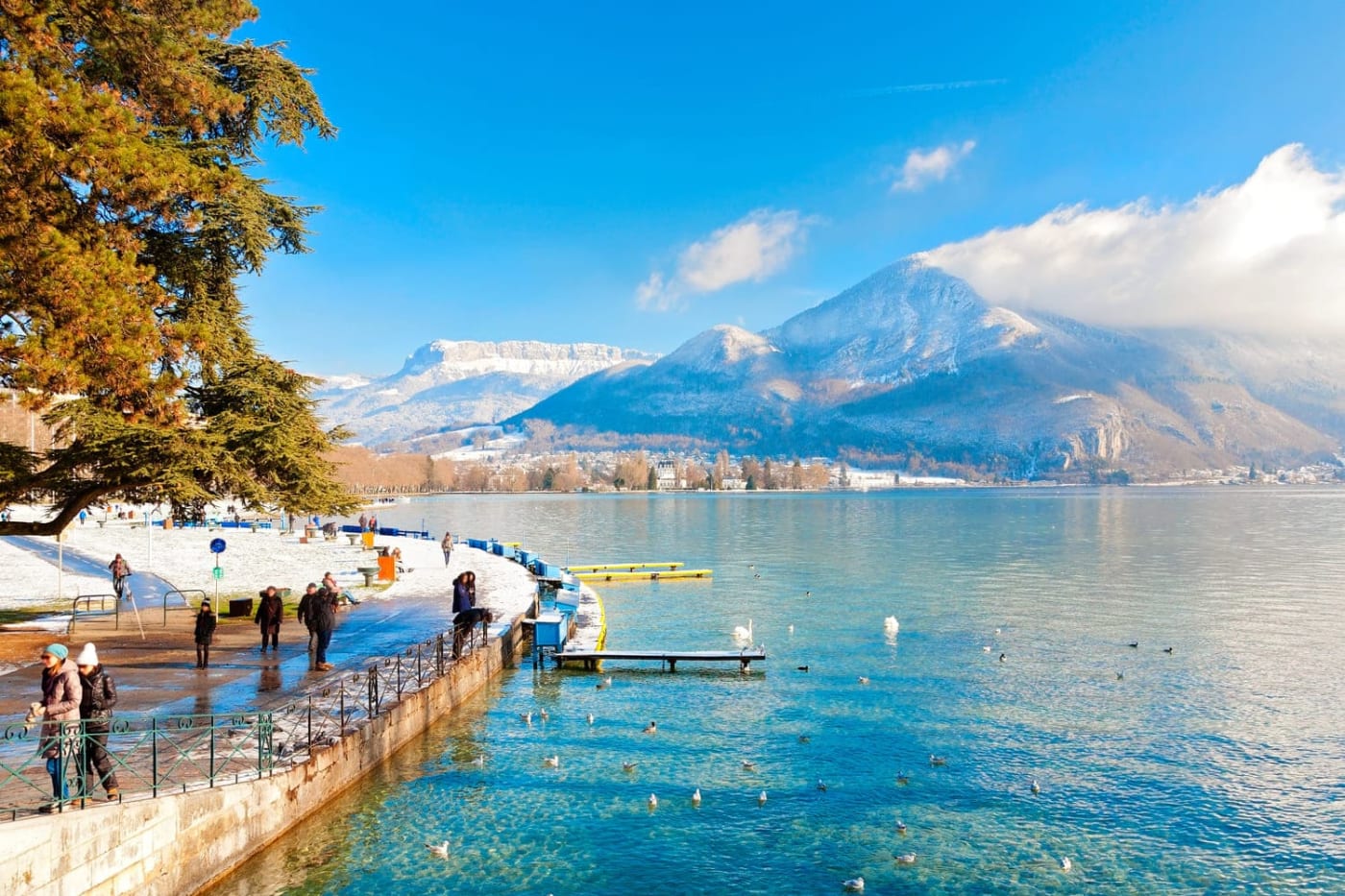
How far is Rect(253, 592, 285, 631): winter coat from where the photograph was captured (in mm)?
25250

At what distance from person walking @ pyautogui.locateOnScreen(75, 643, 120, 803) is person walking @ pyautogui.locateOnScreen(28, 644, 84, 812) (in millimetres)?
165

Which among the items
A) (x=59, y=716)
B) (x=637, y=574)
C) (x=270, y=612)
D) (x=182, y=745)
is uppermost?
(x=59, y=716)

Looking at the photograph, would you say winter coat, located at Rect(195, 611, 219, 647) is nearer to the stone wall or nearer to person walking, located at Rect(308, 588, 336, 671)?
person walking, located at Rect(308, 588, 336, 671)

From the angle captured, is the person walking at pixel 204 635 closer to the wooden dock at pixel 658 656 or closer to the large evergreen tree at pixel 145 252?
the large evergreen tree at pixel 145 252

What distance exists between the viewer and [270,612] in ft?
83.4

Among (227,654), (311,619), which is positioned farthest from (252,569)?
(311,619)

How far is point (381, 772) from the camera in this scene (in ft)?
63.1

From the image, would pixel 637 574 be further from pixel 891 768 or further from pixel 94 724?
pixel 94 724

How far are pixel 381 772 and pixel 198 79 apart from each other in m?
17.4

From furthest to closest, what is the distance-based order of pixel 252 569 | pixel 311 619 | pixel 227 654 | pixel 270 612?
pixel 252 569 < pixel 270 612 < pixel 227 654 < pixel 311 619

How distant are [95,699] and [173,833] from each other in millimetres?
Answer: 2268

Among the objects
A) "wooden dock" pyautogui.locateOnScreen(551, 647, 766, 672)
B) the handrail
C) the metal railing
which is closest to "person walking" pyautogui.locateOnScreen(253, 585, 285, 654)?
the metal railing

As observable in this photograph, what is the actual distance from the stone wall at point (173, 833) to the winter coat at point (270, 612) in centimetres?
779

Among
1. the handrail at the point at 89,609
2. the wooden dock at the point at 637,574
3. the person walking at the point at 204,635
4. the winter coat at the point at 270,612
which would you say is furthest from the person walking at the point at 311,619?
the wooden dock at the point at 637,574
